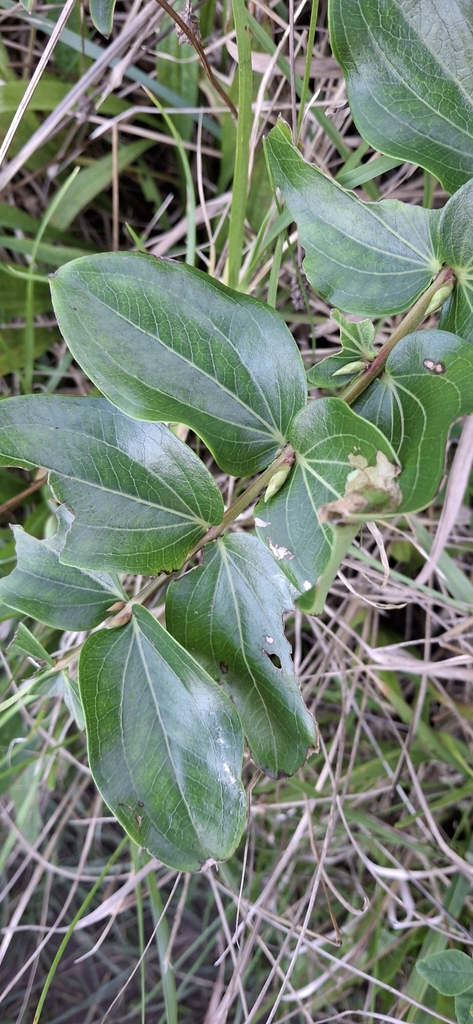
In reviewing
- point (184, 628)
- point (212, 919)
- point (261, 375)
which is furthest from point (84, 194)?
point (212, 919)

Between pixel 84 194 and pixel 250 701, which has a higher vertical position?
pixel 84 194

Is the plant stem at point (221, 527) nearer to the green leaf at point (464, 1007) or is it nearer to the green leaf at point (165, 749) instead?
the green leaf at point (165, 749)

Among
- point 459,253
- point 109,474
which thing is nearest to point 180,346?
point 109,474

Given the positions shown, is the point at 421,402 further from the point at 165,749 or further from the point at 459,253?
the point at 165,749

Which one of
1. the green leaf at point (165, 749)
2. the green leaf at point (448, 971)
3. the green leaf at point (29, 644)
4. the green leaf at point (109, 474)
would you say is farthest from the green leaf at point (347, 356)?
the green leaf at point (448, 971)

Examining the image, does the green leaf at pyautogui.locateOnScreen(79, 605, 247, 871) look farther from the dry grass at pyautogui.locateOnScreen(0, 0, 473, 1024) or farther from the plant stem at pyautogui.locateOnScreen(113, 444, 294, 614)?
the dry grass at pyautogui.locateOnScreen(0, 0, 473, 1024)

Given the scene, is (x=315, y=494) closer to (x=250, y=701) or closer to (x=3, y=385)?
(x=250, y=701)

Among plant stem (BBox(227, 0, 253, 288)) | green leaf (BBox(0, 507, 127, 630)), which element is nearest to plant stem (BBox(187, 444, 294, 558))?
green leaf (BBox(0, 507, 127, 630))
